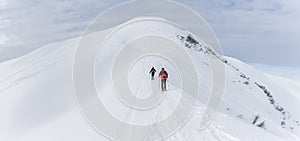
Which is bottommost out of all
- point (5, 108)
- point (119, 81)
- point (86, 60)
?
point (5, 108)

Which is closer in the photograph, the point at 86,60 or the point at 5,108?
the point at 5,108

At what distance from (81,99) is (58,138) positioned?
18.1 ft

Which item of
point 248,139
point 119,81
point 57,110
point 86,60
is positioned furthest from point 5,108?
point 248,139

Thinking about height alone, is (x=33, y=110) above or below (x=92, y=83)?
below

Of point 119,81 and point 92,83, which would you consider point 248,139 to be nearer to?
point 119,81

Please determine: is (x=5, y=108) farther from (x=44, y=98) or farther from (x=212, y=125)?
(x=212, y=125)

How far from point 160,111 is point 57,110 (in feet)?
22.8

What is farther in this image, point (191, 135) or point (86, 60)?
point (86, 60)

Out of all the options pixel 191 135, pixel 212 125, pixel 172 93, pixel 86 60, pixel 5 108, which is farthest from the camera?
pixel 86 60

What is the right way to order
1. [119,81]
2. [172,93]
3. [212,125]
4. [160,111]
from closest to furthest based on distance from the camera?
[212,125] < [160,111] < [172,93] < [119,81]

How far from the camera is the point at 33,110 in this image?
16.3m

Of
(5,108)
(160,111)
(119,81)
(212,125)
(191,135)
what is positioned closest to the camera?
(191,135)

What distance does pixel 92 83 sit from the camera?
19.6 meters

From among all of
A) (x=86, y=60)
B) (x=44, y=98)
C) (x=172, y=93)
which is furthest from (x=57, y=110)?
(x=86, y=60)
